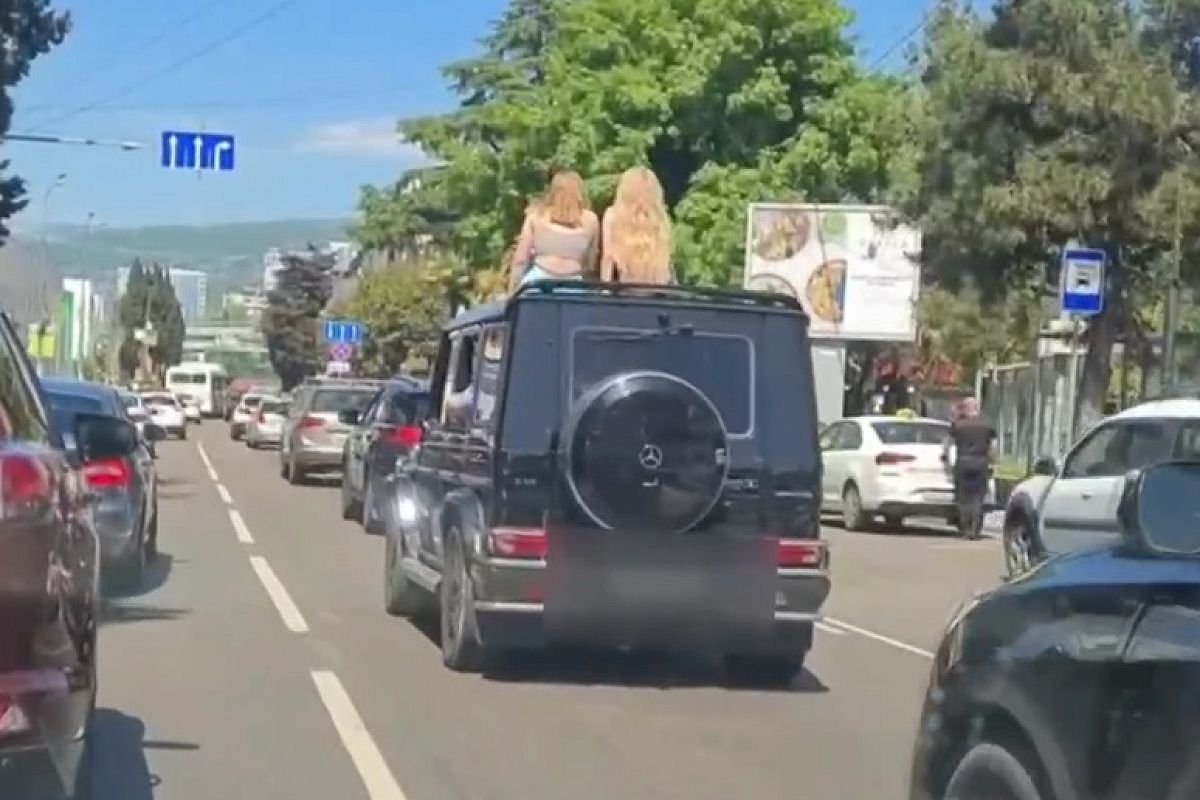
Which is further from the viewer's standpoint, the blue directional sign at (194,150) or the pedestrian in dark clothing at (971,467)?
the blue directional sign at (194,150)

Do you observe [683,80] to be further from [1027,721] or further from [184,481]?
[1027,721]

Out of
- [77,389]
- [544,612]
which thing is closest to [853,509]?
[77,389]

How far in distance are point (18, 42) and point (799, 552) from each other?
26432 millimetres

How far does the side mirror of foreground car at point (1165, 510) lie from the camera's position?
5152mm

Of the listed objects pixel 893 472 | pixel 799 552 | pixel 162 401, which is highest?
pixel 799 552

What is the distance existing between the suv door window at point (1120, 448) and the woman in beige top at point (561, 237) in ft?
16.8

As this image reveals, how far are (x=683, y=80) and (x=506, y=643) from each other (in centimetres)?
3760

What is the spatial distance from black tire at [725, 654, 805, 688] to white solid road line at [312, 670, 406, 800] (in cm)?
241

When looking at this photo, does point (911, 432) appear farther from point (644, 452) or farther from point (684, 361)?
point (644, 452)

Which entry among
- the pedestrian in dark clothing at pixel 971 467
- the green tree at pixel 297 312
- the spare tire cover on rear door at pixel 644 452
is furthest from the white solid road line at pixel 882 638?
the green tree at pixel 297 312

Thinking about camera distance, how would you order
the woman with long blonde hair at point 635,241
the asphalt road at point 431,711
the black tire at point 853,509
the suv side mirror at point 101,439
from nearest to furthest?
the asphalt road at point 431,711, the suv side mirror at point 101,439, the woman with long blonde hair at point 635,241, the black tire at point 853,509

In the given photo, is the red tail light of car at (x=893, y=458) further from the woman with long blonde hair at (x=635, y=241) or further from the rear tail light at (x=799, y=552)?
the rear tail light at (x=799, y=552)

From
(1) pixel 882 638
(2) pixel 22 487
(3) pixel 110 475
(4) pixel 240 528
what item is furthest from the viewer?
(4) pixel 240 528

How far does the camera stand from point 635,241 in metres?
15.7
